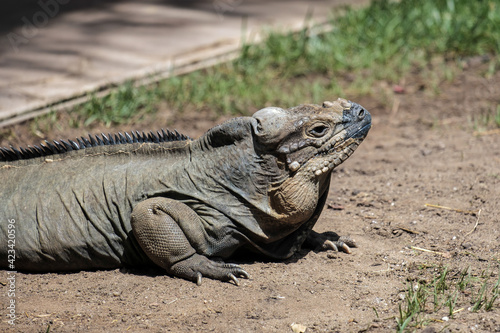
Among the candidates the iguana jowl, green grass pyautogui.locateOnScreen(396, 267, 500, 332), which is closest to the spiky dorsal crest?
the iguana jowl

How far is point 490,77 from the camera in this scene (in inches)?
328

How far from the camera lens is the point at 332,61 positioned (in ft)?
29.4

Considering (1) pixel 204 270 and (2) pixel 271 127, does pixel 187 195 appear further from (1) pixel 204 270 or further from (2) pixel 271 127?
(2) pixel 271 127

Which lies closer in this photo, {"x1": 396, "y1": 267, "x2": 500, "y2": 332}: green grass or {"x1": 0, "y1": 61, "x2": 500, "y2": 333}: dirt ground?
{"x1": 396, "y1": 267, "x2": 500, "y2": 332}: green grass

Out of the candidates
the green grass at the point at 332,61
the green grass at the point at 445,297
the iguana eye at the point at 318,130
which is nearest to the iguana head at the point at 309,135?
the iguana eye at the point at 318,130

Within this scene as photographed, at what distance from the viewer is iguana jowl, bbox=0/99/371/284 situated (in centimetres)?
432


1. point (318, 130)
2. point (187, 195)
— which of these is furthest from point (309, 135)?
point (187, 195)

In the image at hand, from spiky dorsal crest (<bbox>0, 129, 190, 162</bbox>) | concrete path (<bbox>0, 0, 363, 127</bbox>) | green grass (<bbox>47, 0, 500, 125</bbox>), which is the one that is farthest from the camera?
concrete path (<bbox>0, 0, 363, 127</bbox>)

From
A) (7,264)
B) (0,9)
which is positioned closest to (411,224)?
(7,264)

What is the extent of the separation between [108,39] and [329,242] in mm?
6252

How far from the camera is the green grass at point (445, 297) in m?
3.91

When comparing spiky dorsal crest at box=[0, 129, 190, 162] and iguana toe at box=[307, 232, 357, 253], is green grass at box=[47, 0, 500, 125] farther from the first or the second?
iguana toe at box=[307, 232, 357, 253]

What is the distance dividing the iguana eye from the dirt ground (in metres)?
0.98

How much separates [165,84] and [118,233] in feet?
13.2
